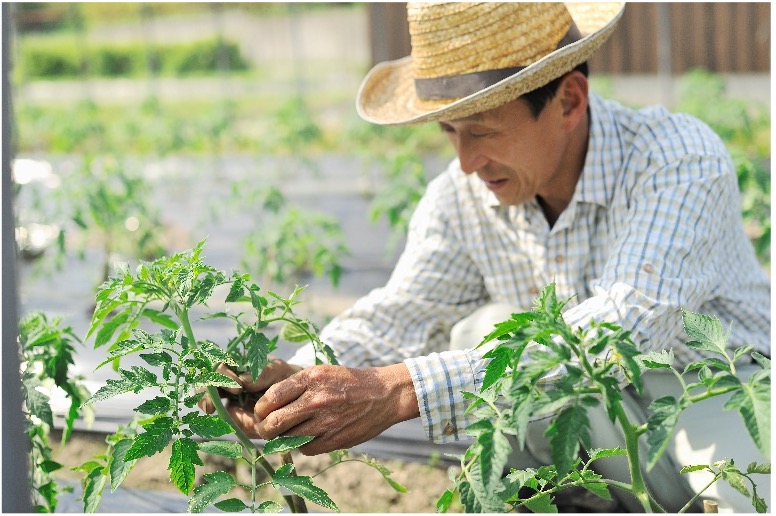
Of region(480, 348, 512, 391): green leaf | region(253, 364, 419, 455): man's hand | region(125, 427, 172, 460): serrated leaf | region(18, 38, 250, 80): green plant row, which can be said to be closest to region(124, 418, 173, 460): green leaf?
region(125, 427, 172, 460): serrated leaf

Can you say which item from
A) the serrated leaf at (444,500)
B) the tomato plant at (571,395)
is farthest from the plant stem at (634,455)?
the serrated leaf at (444,500)

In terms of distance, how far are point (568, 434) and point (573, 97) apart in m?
1.13

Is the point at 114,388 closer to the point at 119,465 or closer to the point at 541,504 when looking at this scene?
the point at 119,465

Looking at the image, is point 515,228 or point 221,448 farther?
point 515,228

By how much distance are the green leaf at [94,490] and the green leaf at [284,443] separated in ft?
1.03

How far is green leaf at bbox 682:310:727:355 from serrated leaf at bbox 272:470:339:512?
0.54 metres

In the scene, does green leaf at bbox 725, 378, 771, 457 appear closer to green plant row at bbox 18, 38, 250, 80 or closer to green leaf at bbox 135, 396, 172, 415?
green leaf at bbox 135, 396, 172, 415

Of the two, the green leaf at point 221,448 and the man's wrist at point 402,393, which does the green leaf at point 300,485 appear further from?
the man's wrist at point 402,393

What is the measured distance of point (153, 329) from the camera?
3.20m

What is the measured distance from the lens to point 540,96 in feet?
6.79

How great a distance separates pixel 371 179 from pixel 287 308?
510 centimetres

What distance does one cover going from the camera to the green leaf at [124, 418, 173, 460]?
1367 mm

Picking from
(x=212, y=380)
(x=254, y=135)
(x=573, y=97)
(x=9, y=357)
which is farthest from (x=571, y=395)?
(x=254, y=135)

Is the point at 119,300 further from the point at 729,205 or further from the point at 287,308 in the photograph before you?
the point at 729,205
